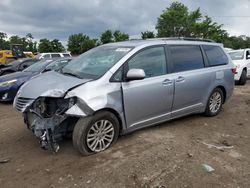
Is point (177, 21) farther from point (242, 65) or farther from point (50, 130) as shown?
point (50, 130)

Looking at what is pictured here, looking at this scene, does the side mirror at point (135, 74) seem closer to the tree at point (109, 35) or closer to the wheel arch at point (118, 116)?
the wheel arch at point (118, 116)

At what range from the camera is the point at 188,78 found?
16.5 feet

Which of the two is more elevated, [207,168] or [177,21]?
[177,21]

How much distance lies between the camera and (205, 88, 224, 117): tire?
5773 mm

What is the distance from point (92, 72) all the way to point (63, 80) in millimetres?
475

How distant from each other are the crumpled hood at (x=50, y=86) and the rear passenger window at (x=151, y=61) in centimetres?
94

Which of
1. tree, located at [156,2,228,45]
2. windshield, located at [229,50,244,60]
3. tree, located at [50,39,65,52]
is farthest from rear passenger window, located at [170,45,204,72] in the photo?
tree, located at [50,39,65,52]

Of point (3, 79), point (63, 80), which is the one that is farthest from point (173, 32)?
point (63, 80)

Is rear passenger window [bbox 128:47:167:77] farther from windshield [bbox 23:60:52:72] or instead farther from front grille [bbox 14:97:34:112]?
windshield [bbox 23:60:52:72]

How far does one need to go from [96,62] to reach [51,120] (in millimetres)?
1311

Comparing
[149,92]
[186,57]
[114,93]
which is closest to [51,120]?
[114,93]

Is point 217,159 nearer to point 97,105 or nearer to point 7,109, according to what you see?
point 97,105

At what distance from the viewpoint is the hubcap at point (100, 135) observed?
12.6ft

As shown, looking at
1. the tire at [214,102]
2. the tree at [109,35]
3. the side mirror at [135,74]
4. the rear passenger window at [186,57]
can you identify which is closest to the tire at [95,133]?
the side mirror at [135,74]
